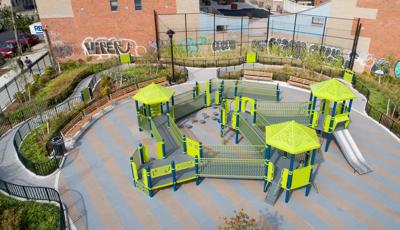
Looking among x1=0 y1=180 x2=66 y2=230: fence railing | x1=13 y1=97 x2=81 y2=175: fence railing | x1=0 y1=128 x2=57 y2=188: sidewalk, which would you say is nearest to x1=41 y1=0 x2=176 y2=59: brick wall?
x1=13 y1=97 x2=81 y2=175: fence railing

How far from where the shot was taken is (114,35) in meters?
34.9

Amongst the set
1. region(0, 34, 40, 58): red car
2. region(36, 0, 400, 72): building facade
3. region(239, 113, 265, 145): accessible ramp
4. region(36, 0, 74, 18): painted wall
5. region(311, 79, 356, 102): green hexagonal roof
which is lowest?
region(239, 113, 265, 145): accessible ramp

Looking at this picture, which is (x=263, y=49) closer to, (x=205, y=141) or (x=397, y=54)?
(x=397, y=54)

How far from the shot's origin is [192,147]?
1605 centimetres

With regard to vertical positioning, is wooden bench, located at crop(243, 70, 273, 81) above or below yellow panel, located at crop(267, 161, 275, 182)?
above

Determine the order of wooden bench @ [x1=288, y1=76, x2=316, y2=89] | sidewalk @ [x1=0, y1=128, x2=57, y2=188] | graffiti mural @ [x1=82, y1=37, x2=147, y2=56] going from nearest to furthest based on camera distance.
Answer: sidewalk @ [x1=0, y1=128, x2=57, y2=188]
wooden bench @ [x1=288, y1=76, x2=316, y2=89]
graffiti mural @ [x1=82, y1=37, x2=147, y2=56]

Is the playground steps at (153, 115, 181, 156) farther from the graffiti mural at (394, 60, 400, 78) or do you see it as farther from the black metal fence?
the graffiti mural at (394, 60, 400, 78)

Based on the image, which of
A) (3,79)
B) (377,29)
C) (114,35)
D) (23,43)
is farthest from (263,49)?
(23,43)

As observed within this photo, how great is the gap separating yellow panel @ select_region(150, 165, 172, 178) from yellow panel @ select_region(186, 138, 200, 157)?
1.80 m

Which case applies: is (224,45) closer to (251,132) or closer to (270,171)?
(251,132)

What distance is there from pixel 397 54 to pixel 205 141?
2077 centimetres

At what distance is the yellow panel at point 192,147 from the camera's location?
15.7 meters

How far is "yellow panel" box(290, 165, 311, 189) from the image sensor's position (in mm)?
13598

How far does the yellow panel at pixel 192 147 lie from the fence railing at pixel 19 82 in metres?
A: 17.3
